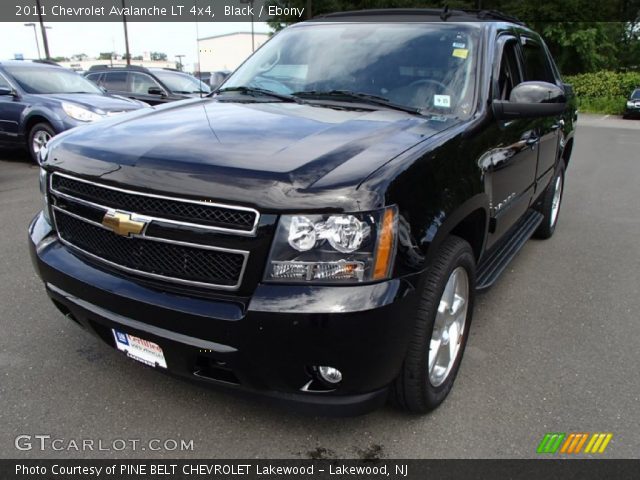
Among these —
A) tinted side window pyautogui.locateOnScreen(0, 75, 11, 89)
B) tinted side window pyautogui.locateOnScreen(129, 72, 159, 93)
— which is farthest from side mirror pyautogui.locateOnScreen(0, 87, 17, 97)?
tinted side window pyautogui.locateOnScreen(129, 72, 159, 93)

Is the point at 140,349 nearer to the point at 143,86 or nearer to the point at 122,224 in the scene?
the point at 122,224

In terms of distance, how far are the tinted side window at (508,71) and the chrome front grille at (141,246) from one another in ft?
6.76

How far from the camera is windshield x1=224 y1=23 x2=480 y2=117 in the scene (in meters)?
3.09

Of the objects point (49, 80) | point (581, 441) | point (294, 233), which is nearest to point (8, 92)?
point (49, 80)

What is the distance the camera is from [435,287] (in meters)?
2.30

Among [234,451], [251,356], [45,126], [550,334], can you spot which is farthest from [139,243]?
[45,126]

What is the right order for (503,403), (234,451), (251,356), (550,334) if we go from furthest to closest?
(550,334)
(503,403)
(234,451)
(251,356)

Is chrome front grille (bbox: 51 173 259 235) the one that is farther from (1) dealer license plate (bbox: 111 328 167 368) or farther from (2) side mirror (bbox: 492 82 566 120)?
(2) side mirror (bbox: 492 82 566 120)

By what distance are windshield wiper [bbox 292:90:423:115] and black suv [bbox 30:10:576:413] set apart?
0.02 meters

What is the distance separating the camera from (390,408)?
2.64 metres

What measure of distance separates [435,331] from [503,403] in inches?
23.7

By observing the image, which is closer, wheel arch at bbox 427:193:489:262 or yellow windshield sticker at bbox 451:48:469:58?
wheel arch at bbox 427:193:489:262

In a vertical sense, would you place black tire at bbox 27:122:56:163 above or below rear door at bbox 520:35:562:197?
below

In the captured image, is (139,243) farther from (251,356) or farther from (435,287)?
(435,287)
